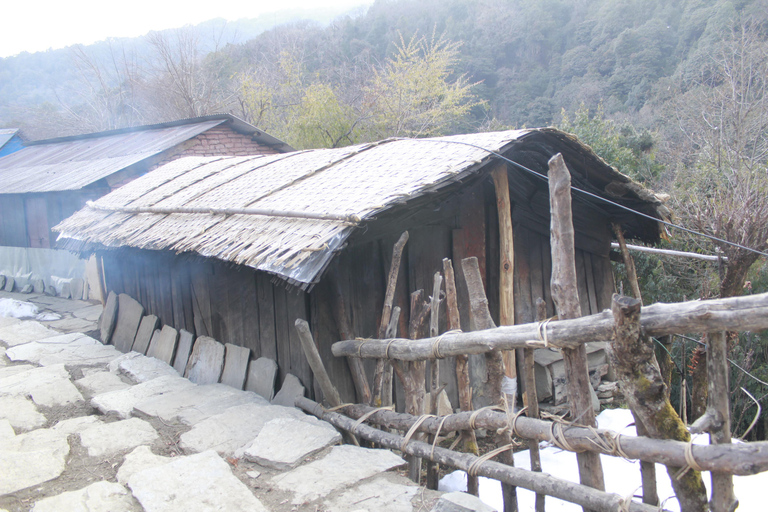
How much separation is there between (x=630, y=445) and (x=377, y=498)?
4.03ft

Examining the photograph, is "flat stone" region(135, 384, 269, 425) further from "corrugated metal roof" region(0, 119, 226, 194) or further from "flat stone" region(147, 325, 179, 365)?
"corrugated metal roof" region(0, 119, 226, 194)

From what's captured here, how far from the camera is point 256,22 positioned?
79.8m

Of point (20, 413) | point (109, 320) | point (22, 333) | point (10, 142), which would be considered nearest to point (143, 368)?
point (20, 413)

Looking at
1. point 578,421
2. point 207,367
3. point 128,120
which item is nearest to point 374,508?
point 578,421

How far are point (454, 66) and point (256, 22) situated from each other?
5741 cm

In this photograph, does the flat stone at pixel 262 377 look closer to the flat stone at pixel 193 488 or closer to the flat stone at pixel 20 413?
the flat stone at pixel 193 488

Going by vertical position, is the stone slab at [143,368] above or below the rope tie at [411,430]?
below

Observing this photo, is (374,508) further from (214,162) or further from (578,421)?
(214,162)

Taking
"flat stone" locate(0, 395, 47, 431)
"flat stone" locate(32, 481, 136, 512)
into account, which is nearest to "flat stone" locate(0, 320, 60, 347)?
"flat stone" locate(0, 395, 47, 431)

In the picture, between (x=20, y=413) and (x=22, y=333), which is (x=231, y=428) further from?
(x=22, y=333)

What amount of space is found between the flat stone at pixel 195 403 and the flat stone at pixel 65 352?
7.17 ft

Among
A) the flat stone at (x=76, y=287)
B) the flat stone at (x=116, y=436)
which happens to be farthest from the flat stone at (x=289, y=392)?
the flat stone at (x=76, y=287)

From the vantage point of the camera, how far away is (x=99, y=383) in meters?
5.20

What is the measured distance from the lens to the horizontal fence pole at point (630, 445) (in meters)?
1.87
